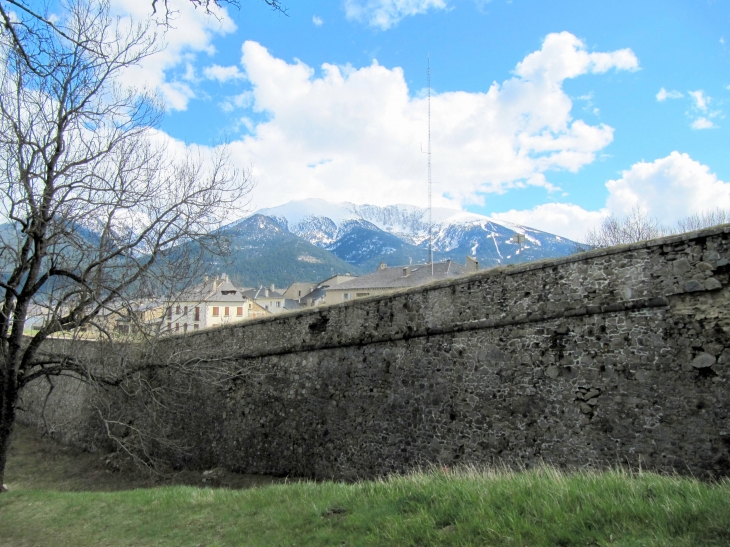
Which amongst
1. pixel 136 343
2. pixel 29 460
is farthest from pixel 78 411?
pixel 136 343

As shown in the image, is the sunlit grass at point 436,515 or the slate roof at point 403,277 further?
the slate roof at point 403,277

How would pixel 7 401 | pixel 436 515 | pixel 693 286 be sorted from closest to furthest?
pixel 436 515
pixel 693 286
pixel 7 401

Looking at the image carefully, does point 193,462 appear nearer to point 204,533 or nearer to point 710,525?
point 204,533

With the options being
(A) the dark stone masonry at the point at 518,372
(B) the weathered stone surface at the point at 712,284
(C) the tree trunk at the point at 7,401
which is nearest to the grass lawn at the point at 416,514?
(C) the tree trunk at the point at 7,401

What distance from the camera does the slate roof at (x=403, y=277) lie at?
40156 millimetres

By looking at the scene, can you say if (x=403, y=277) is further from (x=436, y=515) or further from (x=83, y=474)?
(x=436, y=515)

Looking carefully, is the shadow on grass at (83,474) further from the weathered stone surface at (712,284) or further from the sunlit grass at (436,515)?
the weathered stone surface at (712,284)

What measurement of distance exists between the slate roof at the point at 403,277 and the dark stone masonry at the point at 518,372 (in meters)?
23.7

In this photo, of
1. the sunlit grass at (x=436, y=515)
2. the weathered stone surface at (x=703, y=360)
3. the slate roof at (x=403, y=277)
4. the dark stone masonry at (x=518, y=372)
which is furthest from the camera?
the slate roof at (x=403, y=277)

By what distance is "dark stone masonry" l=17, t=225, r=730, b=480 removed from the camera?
27.6 ft

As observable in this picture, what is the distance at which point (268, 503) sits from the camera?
8.29 m

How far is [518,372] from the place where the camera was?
10.4 meters

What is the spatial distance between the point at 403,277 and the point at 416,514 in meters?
35.6

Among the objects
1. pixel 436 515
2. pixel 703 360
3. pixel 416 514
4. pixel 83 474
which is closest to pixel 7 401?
pixel 416 514
